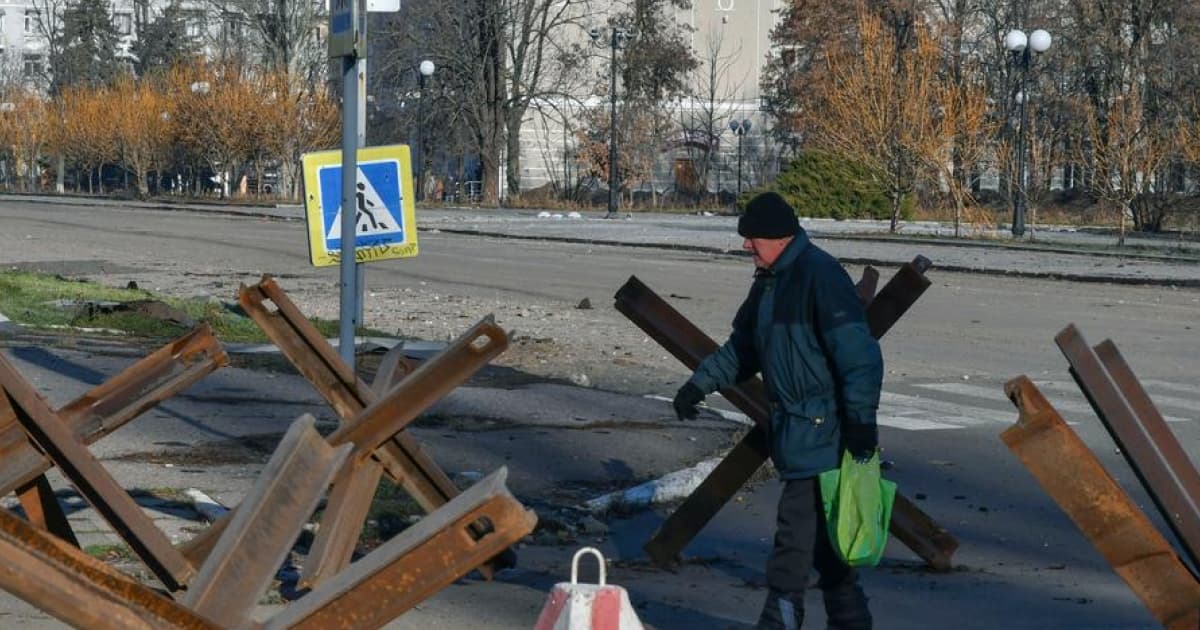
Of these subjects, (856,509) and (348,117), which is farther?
(348,117)

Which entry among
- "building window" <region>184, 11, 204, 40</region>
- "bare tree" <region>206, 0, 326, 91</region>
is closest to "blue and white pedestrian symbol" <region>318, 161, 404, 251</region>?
"bare tree" <region>206, 0, 326, 91</region>

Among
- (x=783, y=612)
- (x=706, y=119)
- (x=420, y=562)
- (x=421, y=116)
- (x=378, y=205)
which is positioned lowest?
(x=783, y=612)

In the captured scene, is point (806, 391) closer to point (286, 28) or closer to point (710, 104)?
point (286, 28)

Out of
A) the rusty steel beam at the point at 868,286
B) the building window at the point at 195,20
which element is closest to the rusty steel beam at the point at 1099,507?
the rusty steel beam at the point at 868,286

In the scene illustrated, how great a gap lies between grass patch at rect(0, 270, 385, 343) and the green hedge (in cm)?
3667

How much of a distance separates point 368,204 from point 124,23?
4736 inches

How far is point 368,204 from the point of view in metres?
10.8

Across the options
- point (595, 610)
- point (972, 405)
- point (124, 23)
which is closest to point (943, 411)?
point (972, 405)

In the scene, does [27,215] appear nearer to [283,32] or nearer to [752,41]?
[283,32]

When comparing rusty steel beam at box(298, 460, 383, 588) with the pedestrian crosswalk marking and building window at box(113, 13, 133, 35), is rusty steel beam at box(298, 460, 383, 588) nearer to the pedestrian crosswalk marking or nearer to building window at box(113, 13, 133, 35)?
the pedestrian crosswalk marking

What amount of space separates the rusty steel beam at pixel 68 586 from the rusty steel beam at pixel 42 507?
7.32ft

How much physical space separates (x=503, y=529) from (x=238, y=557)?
2.46 ft

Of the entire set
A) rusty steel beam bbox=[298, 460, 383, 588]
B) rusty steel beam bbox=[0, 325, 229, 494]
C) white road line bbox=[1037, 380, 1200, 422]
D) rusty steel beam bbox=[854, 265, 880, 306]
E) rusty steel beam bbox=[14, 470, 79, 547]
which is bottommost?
white road line bbox=[1037, 380, 1200, 422]

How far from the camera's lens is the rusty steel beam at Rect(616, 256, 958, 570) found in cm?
711
